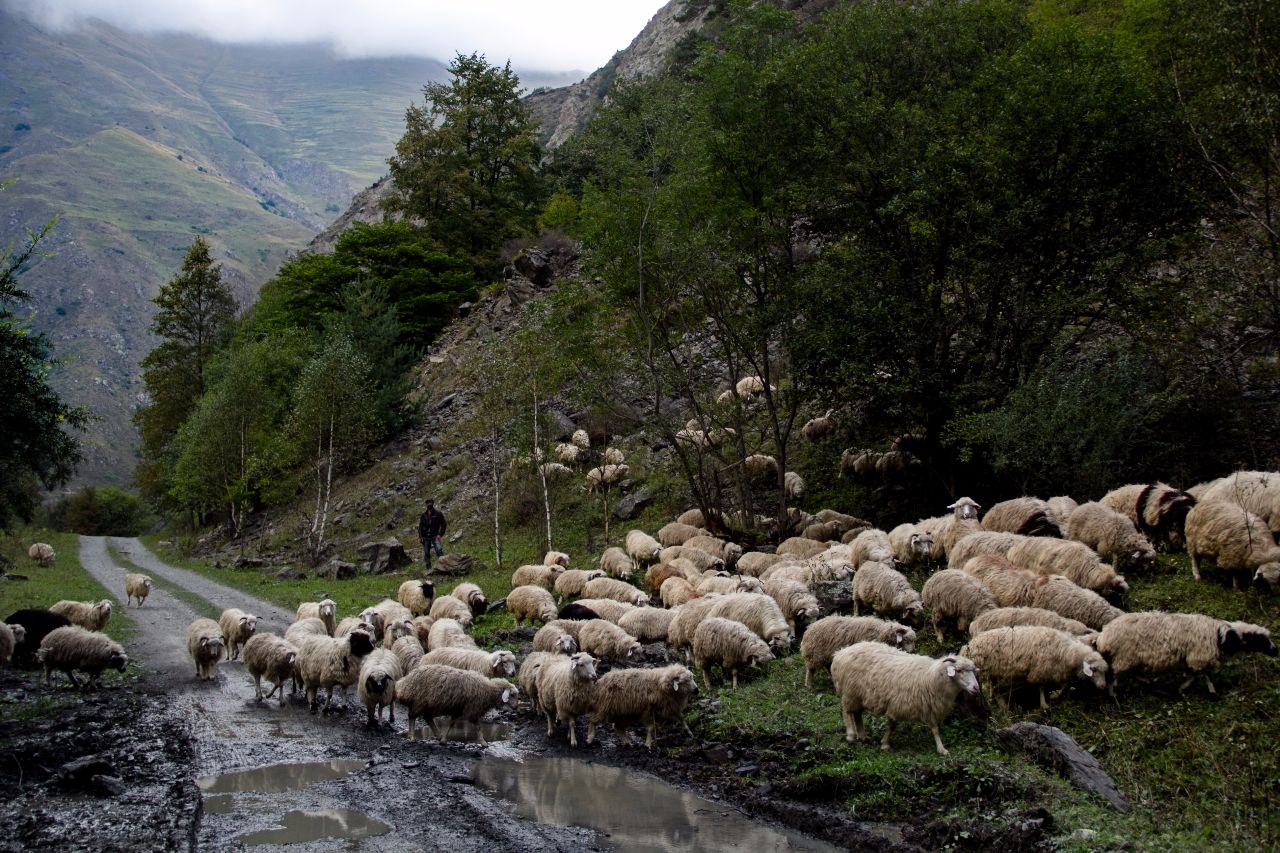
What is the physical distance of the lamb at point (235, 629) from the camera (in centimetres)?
1622

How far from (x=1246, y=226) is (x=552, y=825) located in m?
21.0

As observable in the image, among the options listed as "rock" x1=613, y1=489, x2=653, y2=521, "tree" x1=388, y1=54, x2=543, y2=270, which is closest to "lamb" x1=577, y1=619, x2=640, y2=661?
"rock" x1=613, y1=489, x2=653, y2=521

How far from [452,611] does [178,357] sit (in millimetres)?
46571

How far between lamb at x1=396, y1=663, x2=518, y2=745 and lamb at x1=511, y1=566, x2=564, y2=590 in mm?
8205

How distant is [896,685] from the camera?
936cm

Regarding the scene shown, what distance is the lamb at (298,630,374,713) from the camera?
506 inches

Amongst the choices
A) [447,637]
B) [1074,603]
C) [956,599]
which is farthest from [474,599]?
[1074,603]

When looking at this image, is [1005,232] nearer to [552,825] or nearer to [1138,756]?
[1138,756]

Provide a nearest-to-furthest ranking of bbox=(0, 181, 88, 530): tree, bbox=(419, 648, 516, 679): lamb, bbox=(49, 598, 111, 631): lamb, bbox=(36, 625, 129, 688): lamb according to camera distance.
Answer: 1. bbox=(0, 181, 88, 530): tree
2. bbox=(419, 648, 516, 679): lamb
3. bbox=(36, 625, 129, 688): lamb
4. bbox=(49, 598, 111, 631): lamb

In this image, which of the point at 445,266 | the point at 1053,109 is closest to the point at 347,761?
the point at 1053,109

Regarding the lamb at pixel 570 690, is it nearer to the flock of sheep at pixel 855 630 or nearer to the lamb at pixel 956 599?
the flock of sheep at pixel 855 630

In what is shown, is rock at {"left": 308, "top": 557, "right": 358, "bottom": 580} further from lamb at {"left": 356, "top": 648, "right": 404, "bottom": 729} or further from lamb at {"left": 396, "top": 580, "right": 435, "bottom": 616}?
lamb at {"left": 356, "top": 648, "right": 404, "bottom": 729}

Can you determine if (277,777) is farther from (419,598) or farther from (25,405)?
(419,598)

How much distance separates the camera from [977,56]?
22719 millimetres
